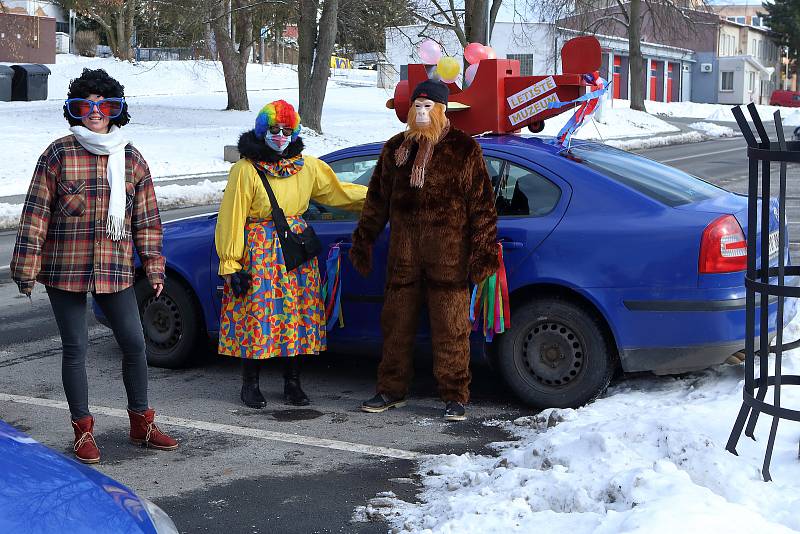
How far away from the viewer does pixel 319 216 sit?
6238mm

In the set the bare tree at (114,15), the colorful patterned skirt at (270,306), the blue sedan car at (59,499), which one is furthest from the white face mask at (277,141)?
the bare tree at (114,15)

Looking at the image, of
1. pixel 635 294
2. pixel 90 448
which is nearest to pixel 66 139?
pixel 90 448

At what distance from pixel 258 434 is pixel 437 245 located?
1351 millimetres

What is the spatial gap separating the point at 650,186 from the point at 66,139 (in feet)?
A: 9.90

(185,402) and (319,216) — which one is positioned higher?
(319,216)

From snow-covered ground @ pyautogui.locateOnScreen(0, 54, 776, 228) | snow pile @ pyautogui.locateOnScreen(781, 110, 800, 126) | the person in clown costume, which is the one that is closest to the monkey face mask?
the person in clown costume

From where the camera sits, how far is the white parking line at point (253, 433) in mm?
5168

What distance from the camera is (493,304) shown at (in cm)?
557

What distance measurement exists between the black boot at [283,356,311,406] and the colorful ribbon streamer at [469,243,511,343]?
1073 millimetres

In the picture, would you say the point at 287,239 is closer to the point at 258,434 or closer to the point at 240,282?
the point at 240,282

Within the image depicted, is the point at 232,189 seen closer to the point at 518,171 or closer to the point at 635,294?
the point at 518,171

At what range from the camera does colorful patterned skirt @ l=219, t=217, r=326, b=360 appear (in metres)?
5.73

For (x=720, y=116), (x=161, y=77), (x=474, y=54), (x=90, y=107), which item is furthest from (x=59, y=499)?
(x=720, y=116)

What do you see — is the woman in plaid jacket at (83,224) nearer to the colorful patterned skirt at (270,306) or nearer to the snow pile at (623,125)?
the colorful patterned skirt at (270,306)
